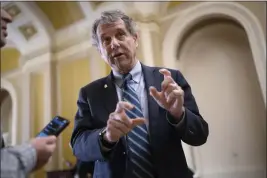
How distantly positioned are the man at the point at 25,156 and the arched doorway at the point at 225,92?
3125 millimetres

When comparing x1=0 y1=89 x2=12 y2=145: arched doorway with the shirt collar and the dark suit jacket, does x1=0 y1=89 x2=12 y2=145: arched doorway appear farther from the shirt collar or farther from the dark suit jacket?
the shirt collar

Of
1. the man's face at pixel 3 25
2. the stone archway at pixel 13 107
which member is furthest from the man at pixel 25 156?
the stone archway at pixel 13 107

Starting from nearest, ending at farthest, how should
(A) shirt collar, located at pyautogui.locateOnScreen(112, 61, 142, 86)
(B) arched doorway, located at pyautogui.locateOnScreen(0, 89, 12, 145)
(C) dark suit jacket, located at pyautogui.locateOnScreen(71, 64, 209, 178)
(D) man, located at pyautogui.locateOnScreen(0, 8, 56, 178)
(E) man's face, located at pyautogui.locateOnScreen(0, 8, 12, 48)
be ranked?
(D) man, located at pyautogui.locateOnScreen(0, 8, 56, 178), (E) man's face, located at pyautogui.locateOnScreen(0, 8, 12, 48), (B) arched doorway, located at pyautogui.locateOnScreen(0, 89, 12, 145), (C) dark suit jacket, located at pyautogui.locateOnScreen(71, 64, 209, 178), (A) shirt collar, located at pyautogui.locateOnScreen(112, 61, 142, 86)

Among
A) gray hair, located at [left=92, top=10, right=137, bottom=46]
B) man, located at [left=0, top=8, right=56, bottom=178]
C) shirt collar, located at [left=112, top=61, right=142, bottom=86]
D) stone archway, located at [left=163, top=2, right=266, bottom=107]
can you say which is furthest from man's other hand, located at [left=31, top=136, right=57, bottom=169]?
stone archway, located at [left=163, top=2, right=266, bottom=107]

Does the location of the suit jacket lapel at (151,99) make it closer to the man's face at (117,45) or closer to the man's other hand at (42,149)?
the man's face at (117,45)

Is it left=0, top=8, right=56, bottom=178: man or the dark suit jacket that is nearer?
left=0, top=8, right=56, bottom=178: man

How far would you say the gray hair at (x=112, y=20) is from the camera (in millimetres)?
1249

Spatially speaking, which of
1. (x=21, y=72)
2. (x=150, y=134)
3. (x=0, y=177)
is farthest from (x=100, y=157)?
(x=21, y=72)

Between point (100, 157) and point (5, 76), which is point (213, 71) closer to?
point (100, 157)

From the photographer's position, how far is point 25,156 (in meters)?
0.67

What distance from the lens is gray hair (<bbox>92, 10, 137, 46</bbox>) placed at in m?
1.25

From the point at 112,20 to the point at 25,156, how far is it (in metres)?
0.73

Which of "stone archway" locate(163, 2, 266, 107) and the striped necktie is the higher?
"stone archway" locate(163, 2, 266, 107)

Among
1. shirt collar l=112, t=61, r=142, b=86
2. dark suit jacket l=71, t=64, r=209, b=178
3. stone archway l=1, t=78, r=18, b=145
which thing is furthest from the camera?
stone archway l=1, t=78, r=18, b=145
